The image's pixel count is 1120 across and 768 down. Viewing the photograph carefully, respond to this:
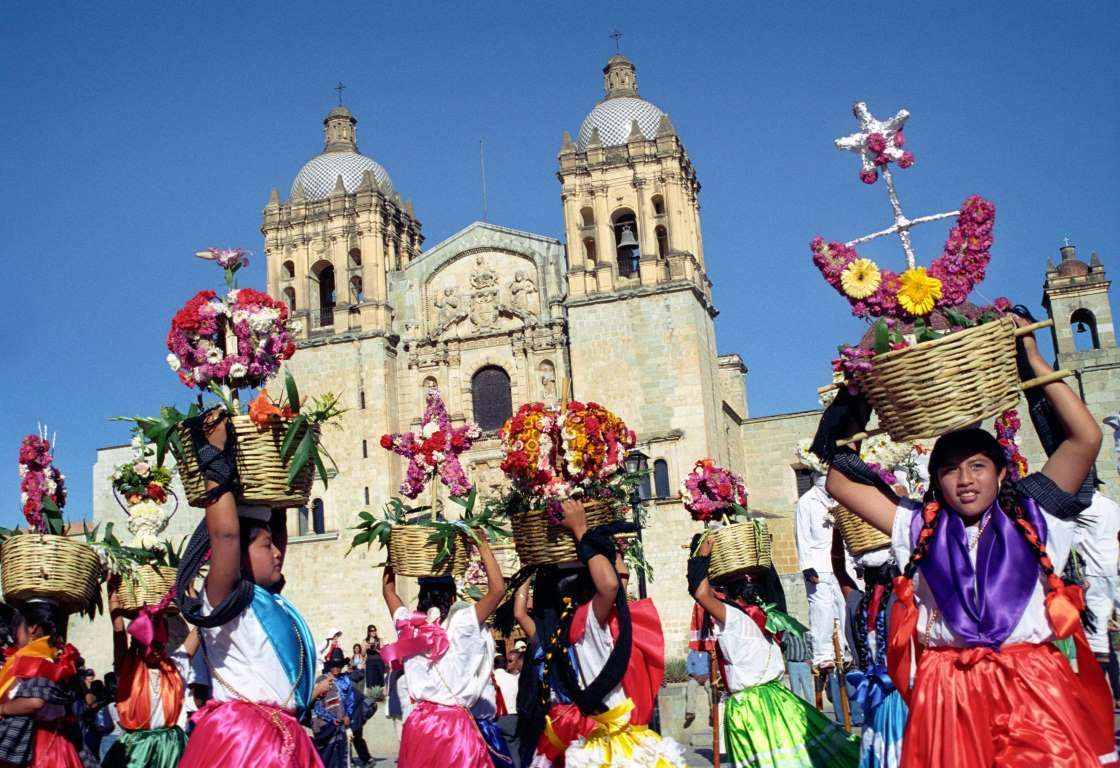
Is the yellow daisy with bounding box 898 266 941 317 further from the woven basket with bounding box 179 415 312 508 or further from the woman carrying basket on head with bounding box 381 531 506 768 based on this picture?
the woman carrying basket on head with bounding box 381 531 506 768

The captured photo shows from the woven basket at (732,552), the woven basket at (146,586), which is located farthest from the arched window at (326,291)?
the woven basket at (732,552)

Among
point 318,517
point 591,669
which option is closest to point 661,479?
point 318,517

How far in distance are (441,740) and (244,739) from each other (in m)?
1.95

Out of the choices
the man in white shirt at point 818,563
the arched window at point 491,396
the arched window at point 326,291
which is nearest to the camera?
the man in white shirt at point 818,563

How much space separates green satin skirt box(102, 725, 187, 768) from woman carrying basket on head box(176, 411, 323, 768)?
2933 mm

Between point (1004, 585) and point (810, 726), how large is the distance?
8.68 ft

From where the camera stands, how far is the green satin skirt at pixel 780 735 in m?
6.06

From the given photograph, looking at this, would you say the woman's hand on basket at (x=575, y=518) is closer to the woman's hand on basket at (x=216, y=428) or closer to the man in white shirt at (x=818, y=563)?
the woman's hand on basket at (x=216, y=428)

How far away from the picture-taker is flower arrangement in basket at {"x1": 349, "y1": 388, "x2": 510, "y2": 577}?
7.12m

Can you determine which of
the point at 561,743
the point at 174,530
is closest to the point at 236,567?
the point at 561,743

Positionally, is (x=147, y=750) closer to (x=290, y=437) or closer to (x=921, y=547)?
(x=290, y=437)

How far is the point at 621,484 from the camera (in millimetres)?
6707

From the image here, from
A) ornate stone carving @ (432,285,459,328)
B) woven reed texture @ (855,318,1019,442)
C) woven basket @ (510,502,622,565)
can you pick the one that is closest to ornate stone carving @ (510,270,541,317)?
ornate stone carving @ (432,285,459,328)

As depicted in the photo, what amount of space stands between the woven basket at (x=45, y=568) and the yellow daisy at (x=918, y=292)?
445 cm
